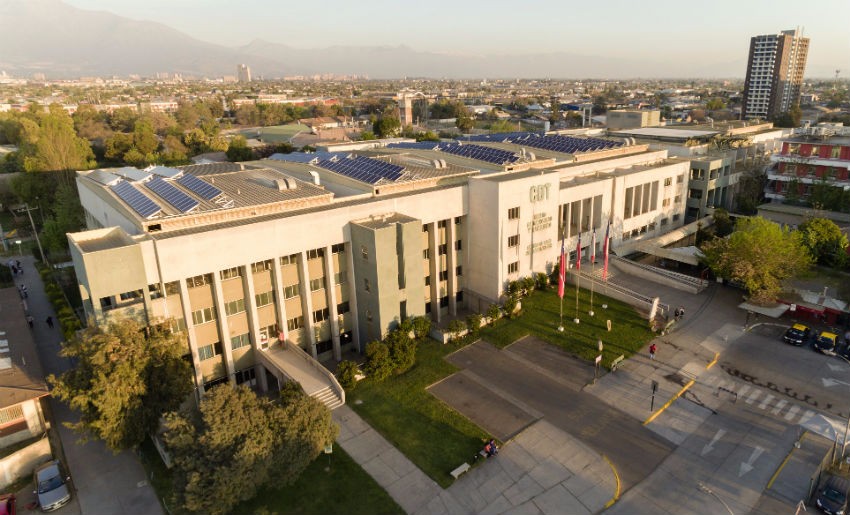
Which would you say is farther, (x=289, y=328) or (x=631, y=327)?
(x=631, y=327)

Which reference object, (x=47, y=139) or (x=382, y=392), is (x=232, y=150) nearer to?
(x=47, y=139)

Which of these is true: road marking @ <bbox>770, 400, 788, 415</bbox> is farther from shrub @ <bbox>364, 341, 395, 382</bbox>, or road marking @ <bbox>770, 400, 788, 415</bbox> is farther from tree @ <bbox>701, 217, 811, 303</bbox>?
shrub @ <bbox>364, 341, 395, 382</bbox>

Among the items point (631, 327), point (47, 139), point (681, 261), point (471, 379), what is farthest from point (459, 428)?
point (47, 139)

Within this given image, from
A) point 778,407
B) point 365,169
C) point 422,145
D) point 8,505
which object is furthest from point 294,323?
point 422,145

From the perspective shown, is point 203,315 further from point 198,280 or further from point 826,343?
point 826,343

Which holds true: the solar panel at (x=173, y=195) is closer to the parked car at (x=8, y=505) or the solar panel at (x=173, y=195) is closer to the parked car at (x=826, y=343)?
the parked car at (x=8, y=505)

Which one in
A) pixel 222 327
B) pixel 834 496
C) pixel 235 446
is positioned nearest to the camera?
pixel 235 446
